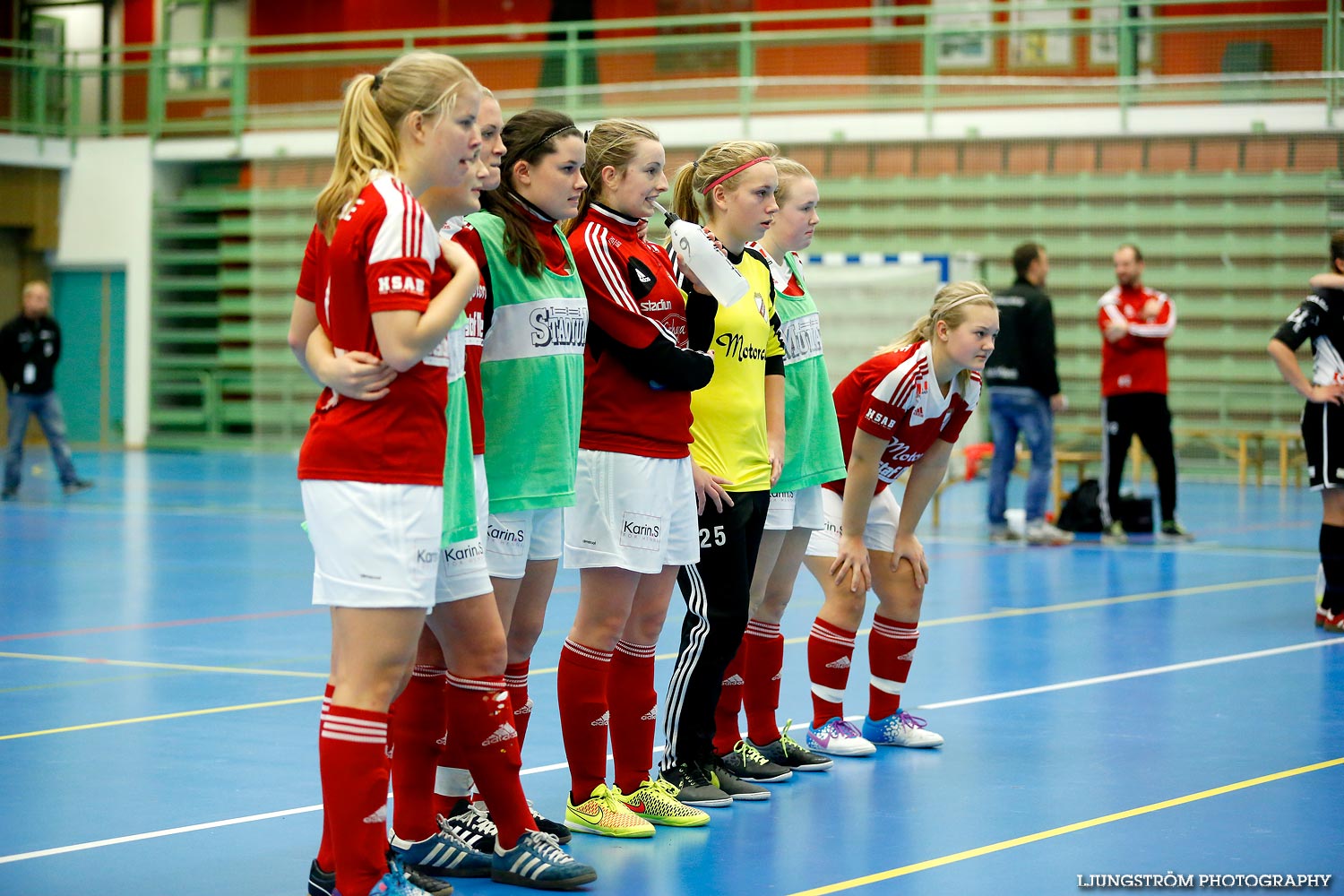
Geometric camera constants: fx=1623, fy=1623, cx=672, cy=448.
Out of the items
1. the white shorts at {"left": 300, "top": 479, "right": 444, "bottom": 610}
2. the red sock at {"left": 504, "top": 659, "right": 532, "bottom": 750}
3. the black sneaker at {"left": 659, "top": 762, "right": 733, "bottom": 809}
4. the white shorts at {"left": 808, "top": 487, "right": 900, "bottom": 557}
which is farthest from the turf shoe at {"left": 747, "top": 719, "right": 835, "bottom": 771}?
the white shorts at {"left": 300, "top": 479, "right": 444, "bottom": 610}

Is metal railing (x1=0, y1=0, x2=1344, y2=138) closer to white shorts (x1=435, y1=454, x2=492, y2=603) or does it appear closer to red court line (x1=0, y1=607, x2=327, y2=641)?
red court line (x1=0, y1=607, x2=327, y2=641)

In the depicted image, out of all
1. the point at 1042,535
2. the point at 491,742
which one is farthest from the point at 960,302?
the point at 1042,535

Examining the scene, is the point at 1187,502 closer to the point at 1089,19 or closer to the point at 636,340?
the point at 1089,19

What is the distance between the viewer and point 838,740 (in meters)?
5.31

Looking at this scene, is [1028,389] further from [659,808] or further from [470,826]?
[470,826]

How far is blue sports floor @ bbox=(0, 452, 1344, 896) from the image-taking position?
3928 mm

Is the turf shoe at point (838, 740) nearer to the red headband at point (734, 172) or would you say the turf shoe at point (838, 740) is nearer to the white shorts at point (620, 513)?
the white shorts at point (620, 513)

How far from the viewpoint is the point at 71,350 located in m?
24.1

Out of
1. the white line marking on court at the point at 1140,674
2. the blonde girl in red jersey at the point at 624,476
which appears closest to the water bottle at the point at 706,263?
the blonde girl in red jersey at the point at 624,476

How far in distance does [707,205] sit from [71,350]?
69.9ft

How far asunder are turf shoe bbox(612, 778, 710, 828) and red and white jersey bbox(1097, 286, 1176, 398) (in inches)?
333

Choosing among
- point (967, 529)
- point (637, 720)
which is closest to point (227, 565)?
point (967, 529)

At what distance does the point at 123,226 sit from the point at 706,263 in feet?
68.0

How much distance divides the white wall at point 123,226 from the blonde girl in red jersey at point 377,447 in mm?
21182
